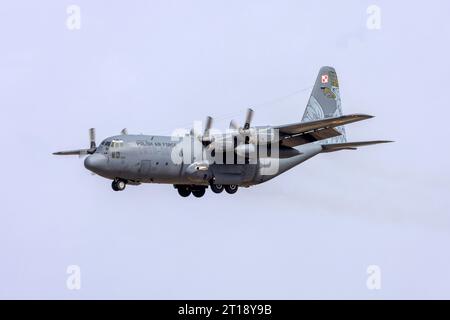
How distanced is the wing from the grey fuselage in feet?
6.77

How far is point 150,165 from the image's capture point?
133ft

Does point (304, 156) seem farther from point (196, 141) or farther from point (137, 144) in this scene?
point (137, 144)

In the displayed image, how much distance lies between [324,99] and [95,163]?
11.9 metres

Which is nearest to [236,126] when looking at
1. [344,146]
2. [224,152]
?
[224,152]

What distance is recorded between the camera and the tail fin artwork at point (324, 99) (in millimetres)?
46656

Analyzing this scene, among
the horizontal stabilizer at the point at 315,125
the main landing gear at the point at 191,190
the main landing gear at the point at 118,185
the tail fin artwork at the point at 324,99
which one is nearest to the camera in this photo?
the horizontal stabilizer at the point at 315,125

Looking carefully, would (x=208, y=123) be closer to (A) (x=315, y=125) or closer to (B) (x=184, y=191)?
(B) (x=184, y=191)

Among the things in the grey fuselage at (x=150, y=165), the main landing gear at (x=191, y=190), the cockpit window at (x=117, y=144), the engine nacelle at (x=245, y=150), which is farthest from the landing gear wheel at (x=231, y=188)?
the cockpit window at (x=117, y=144)

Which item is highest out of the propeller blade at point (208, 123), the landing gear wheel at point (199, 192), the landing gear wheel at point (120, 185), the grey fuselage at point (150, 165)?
the propeller blade at point (208, 123)

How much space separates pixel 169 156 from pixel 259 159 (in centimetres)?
433

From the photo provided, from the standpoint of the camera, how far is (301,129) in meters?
41.8

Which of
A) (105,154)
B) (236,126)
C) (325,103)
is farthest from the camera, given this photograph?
(325,103)

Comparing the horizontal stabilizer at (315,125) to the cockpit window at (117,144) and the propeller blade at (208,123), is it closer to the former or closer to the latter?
the propeller blade at (208,123)

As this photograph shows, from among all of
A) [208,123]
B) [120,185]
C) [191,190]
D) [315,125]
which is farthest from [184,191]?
[315,125]
